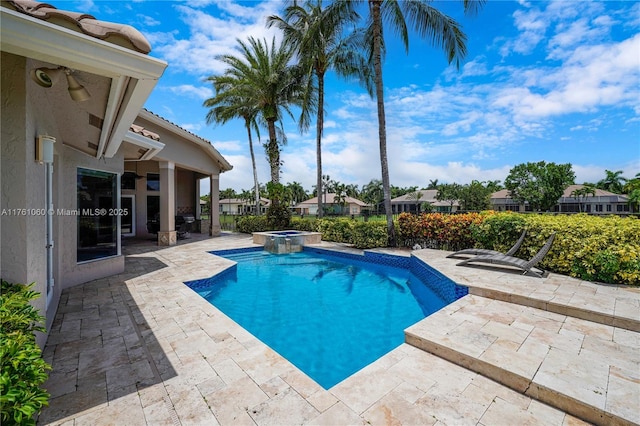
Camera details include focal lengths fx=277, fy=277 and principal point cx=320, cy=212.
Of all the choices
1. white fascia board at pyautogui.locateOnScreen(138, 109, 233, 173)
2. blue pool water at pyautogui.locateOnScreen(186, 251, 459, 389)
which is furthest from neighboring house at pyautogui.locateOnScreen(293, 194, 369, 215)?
blue pool water at pyautogui.locateOnScreen(186, 251, 459, 389)

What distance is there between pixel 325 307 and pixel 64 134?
21.6 feet

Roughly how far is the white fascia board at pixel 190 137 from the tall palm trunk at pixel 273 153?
285 cm

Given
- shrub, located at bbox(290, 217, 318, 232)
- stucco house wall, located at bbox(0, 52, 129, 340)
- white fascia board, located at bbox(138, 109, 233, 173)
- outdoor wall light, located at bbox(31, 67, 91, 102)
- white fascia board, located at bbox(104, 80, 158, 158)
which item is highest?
white fascia board, located at bbox(138, 109, 233, 173)

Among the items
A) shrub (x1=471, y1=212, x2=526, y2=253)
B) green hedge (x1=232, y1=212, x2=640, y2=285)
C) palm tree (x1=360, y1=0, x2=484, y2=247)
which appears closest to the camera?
green hedge (x1=232, y1=212, x2=640, y2=285)

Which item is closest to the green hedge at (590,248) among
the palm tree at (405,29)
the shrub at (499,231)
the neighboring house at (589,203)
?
the shrub at (499,231)

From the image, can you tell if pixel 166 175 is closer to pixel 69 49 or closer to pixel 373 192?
pixel 69 49

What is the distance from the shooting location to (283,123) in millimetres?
19969

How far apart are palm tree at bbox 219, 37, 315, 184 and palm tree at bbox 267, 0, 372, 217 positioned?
95cm

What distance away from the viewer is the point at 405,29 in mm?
12289

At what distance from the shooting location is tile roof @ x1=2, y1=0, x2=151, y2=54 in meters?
1.99

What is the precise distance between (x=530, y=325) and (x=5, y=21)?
22.0 feet

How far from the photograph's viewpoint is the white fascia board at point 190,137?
11.8 metres

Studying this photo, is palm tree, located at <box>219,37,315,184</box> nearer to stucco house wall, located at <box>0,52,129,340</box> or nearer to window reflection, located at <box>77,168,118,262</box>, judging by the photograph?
window reflection, located at <box>77,168,118,262</box>

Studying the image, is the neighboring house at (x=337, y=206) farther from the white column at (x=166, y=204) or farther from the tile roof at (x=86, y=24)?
the tile roof at (x=86, y=24)
